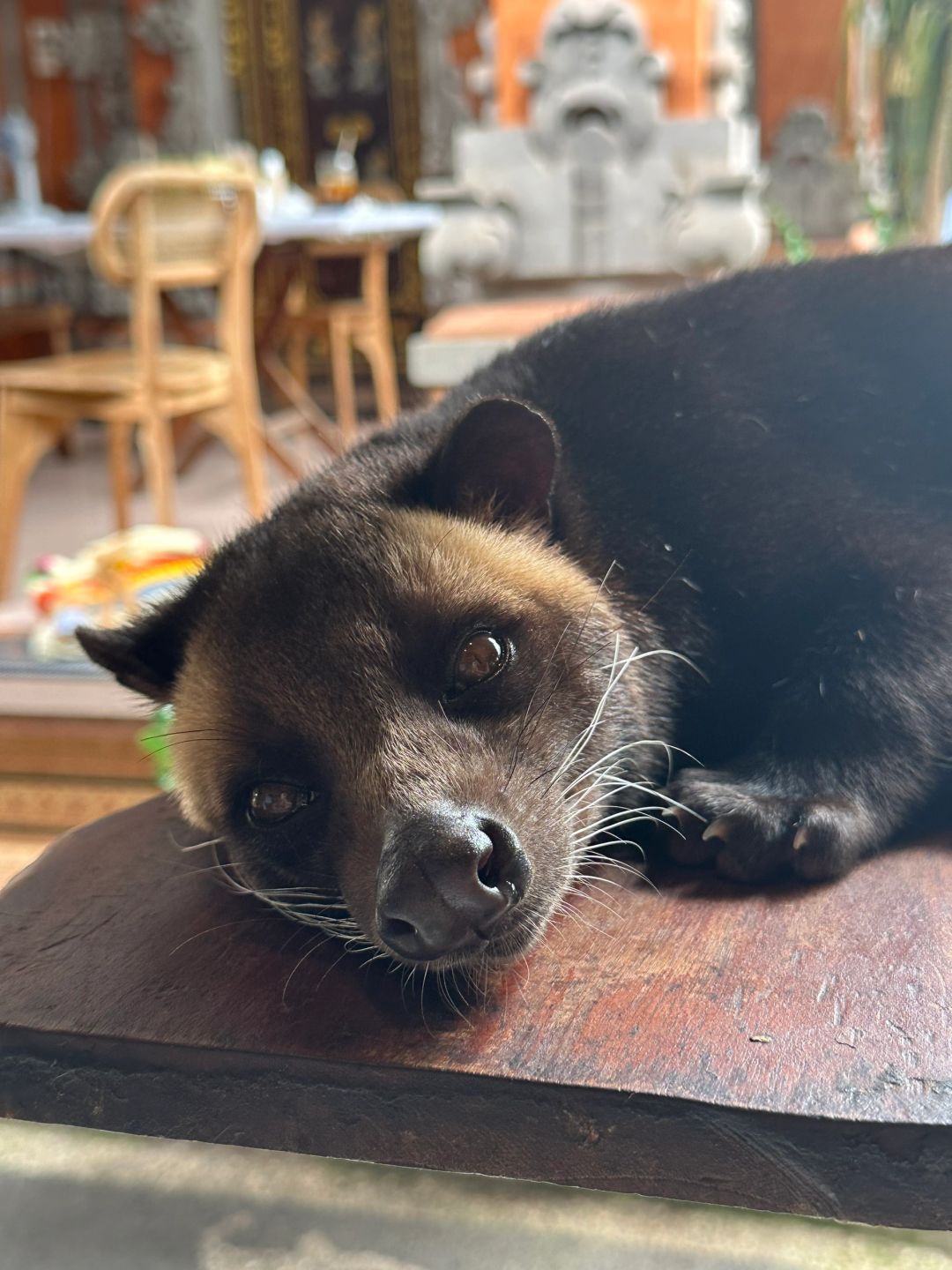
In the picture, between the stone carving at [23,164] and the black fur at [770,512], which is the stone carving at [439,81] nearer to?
the stone carving at [23,164]

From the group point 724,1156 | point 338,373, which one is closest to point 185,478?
point 338,373

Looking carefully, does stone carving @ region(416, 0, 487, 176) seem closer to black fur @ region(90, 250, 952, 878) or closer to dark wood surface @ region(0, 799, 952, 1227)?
black fur @ region(90, 250, 952, 878)

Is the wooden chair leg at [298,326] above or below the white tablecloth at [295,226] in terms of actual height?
below

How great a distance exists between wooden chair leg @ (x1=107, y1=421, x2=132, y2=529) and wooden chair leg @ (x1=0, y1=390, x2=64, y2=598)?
547 millimetres

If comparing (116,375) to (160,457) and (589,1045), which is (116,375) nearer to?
(160,457)

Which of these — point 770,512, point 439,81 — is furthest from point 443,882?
point 439,81

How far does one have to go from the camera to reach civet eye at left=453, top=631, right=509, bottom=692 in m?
1.14

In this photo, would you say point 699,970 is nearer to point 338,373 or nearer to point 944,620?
point 944,620

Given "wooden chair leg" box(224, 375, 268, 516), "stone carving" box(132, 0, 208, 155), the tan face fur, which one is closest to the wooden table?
"wooden chair leg" box(224, 375, 268, 516)

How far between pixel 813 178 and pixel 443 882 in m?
7.12

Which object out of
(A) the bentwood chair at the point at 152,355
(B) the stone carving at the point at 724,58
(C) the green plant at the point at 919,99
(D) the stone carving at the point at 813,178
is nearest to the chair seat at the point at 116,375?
(A) the bentwood chair at the point at 152,355

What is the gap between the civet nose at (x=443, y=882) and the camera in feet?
3.17

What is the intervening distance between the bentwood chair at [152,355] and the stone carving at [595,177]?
0.84 meters

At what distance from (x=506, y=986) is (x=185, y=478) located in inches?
252
